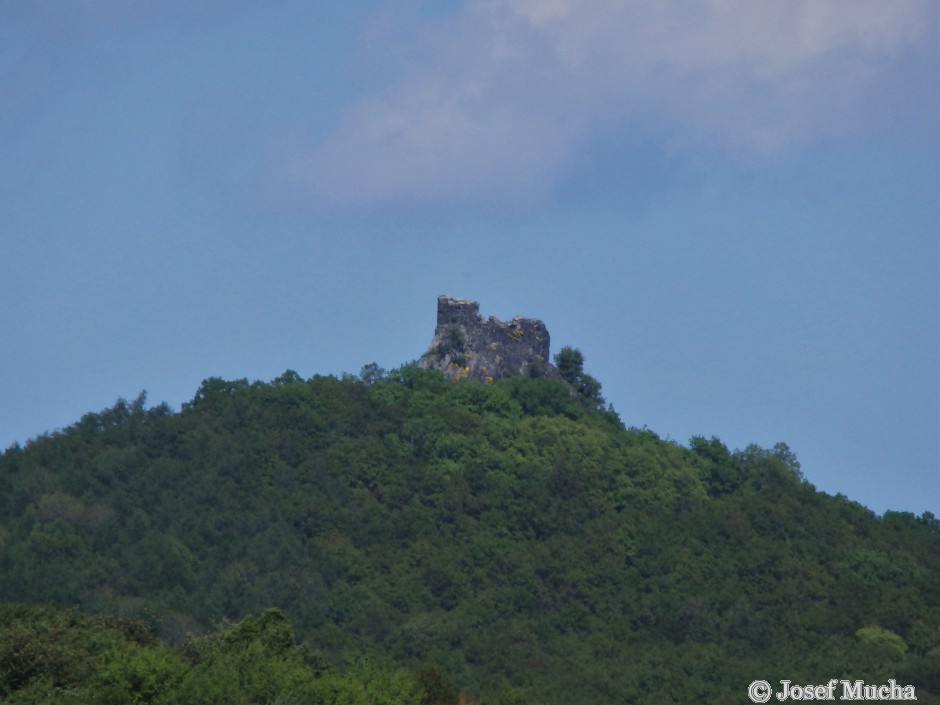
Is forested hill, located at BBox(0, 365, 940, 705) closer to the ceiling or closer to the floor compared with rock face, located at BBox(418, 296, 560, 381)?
closer to the floor

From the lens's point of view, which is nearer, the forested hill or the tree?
the forested hill

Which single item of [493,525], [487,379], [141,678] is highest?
[487,379]

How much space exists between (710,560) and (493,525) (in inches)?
347

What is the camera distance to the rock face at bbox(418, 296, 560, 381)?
100750 mm

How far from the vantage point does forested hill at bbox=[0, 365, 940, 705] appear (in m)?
82.0

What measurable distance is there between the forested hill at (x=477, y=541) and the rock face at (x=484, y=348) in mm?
1489

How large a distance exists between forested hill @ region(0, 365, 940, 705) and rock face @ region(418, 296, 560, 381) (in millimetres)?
1489

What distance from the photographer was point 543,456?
316 feet

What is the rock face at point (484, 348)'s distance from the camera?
101 m

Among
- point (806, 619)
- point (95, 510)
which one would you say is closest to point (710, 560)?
point (806, 619)

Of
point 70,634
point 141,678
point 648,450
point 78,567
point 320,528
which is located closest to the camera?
point 141,678

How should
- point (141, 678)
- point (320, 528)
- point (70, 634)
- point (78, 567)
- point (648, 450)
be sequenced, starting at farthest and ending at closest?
1. point (648, 450)
2. point (320, 528)
3. point (78, 567)
4. point (70, 634)
5. point (141, 678)

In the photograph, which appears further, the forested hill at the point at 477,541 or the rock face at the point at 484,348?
the rock face at the point at 484,348

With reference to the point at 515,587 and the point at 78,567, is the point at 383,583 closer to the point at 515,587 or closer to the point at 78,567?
the point at 515,587
